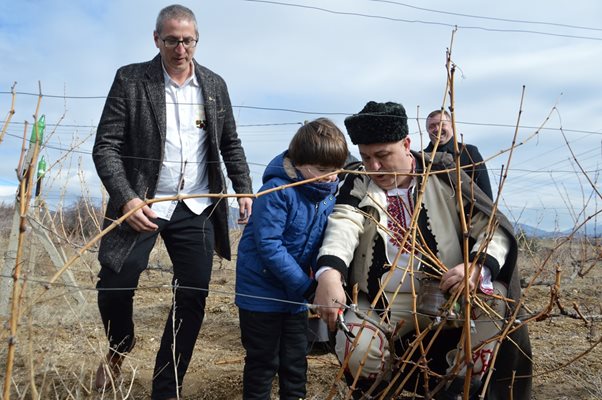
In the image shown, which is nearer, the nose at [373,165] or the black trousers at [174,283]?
the nose at [373,165]

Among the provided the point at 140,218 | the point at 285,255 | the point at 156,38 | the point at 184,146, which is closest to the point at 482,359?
the point at 285,255

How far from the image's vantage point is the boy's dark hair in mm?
2496

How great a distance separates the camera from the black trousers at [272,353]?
2.56 m

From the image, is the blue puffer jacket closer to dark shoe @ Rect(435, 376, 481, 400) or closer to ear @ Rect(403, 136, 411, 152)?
ear @ Rect(403, 136, 411, 152)

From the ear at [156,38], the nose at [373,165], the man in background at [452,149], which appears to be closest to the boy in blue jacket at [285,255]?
the nose at [373,165]

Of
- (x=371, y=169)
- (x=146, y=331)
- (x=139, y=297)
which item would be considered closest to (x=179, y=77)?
(x=371, y=169)

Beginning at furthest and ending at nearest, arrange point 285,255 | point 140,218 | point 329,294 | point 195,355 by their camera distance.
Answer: point 195,355 < point 140,218 < point 285,255 < point 329,294

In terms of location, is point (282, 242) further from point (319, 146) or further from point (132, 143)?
point (132, 143)

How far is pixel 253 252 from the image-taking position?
2.60 metres

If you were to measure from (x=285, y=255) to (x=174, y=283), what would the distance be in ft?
2.00

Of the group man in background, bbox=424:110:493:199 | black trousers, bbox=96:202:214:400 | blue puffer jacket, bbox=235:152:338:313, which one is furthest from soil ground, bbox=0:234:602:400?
man in background, bbox=424:110:493:199

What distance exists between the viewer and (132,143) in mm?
2809

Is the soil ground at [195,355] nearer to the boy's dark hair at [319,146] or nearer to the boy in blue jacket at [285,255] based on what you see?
the boy in blue jacket at [285,255]

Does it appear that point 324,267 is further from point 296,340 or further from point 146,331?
point 146,331
